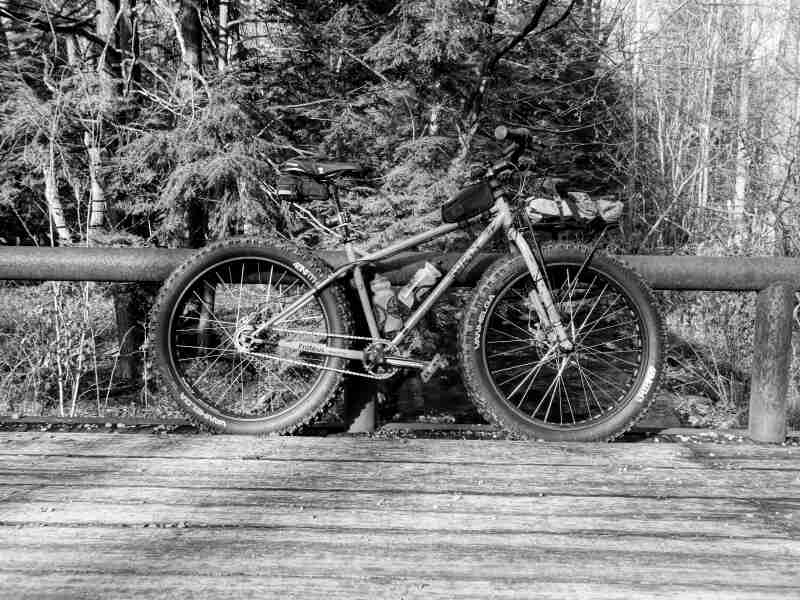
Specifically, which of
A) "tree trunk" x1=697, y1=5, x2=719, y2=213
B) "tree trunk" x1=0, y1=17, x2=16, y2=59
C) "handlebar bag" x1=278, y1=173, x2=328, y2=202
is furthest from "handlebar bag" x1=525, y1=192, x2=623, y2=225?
"tree trunk" x1=697, y1=5, x2=719, y2=213

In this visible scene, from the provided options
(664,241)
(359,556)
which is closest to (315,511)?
(359,556)

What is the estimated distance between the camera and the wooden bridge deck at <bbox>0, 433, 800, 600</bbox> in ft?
5.33

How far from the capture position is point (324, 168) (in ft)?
9.31

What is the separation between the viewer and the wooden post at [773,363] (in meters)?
2.79

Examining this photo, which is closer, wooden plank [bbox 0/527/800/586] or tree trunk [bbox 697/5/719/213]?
wooden plank [bbox 0/527/800/586]

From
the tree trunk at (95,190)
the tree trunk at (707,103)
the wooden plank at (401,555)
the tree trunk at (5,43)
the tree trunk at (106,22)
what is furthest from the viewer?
the tree trunk at (707,103)

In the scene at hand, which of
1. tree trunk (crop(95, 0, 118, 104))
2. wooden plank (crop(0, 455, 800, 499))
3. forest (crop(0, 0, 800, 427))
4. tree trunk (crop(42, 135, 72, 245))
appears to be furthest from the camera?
tree trunk (crop(95, 0, 118, 104))

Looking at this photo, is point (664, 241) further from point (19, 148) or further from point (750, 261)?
point (19, 148)

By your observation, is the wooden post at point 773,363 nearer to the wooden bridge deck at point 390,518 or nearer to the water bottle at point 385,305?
the wooden bridge deck at point 390,518

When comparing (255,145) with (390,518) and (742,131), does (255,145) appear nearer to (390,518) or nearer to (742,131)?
(390,518)

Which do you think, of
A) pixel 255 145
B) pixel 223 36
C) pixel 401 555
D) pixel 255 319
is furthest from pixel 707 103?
pixel 401 555

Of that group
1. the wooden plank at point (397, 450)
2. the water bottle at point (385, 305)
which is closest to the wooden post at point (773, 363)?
the wooden plank at point (397, 450)

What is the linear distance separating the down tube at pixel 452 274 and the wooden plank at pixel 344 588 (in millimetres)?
1328

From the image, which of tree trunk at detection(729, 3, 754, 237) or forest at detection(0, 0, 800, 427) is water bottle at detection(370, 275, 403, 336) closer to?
forest at detection(0, 0, 800, 427)
